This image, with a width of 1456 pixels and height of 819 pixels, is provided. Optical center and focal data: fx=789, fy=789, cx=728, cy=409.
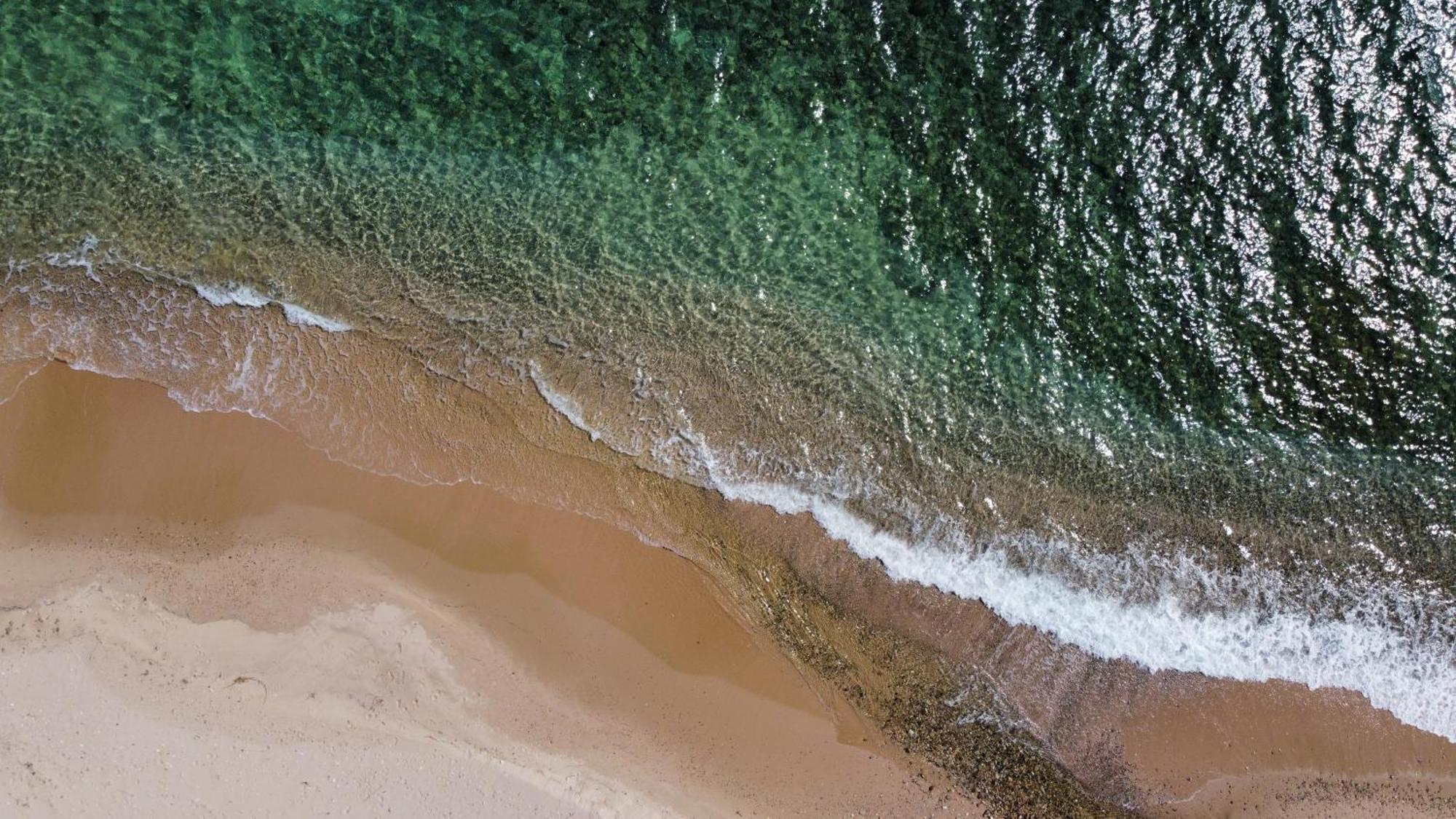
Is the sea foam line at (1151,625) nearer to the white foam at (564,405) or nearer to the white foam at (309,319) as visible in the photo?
the white foam at (564,405)

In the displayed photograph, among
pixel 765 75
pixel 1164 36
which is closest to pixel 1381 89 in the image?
pixel 1164 36

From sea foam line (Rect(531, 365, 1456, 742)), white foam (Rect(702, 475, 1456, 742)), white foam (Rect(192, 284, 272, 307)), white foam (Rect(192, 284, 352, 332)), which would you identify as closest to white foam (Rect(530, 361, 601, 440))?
sea foam line (Rect(531, 365, 1456, 742))

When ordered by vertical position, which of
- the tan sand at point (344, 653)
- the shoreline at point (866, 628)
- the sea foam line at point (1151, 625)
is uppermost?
the sea foam line at point (1151, 625)

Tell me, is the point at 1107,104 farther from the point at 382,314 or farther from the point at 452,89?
the point at 382,314

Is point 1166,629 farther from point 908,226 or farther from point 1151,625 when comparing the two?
point 908,226

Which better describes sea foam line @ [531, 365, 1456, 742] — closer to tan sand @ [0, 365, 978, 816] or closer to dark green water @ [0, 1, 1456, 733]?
dark green water @ [0, 1, 1456, 733]

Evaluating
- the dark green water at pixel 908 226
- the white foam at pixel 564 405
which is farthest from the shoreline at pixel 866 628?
the dark green water at pixel 908 226
